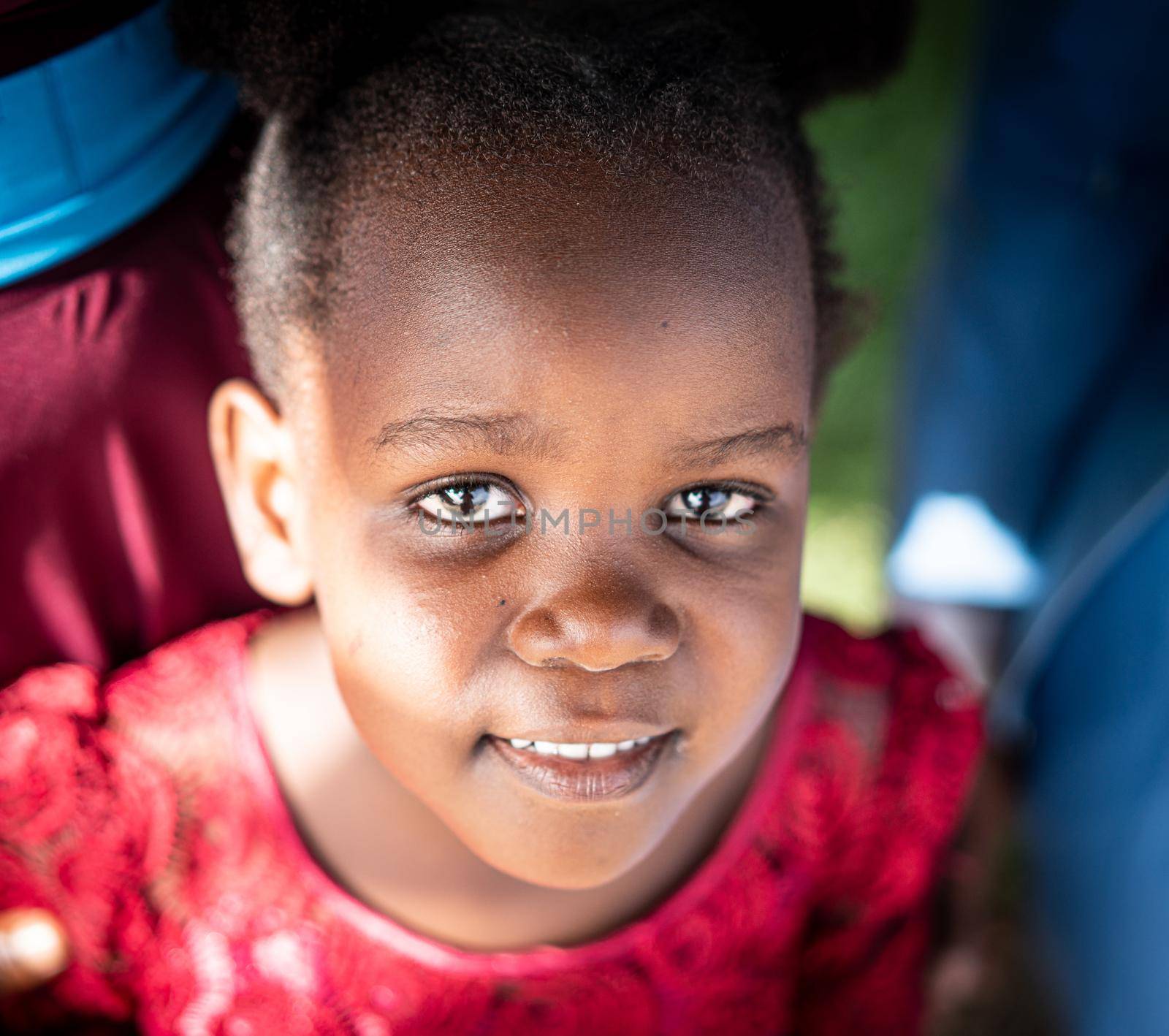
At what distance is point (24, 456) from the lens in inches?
30.8

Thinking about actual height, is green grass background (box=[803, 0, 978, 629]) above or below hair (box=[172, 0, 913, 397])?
below

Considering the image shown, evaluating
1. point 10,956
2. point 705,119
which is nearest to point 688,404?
point 705,119

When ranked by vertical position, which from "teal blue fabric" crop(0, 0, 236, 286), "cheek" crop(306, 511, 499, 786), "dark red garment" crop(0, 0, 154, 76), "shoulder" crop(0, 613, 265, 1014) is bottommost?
"shoulder" crop(0, 613, 265, 1014)

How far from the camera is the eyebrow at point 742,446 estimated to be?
2.02 ft

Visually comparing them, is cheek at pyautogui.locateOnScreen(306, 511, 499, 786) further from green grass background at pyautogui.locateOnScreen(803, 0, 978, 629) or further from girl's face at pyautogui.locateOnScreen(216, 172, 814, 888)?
green grass background at pyautogui.locateOnScreen(803, 0, 978, 629)

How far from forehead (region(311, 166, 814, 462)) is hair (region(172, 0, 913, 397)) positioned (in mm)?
19

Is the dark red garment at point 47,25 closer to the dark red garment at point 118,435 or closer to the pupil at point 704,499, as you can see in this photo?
the dark red garment at point 118,435

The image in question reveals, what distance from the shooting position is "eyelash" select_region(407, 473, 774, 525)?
0.62 m

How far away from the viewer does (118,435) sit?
2.70 ft

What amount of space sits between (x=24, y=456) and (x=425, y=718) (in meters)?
0.34

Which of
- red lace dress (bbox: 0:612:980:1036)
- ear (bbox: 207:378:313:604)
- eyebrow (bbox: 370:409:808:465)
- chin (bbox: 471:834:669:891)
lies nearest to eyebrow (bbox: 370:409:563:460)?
eyebrow (bbox: 370:409:808:465)

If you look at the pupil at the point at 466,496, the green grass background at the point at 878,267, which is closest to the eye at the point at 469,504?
the pupil at the point at 466,496

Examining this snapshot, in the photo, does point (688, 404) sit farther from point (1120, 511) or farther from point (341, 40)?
point (1120, 511)

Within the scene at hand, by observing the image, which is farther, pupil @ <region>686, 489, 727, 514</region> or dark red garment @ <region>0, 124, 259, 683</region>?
dark red garment @ <region>0, 124, 259, 683</region>
